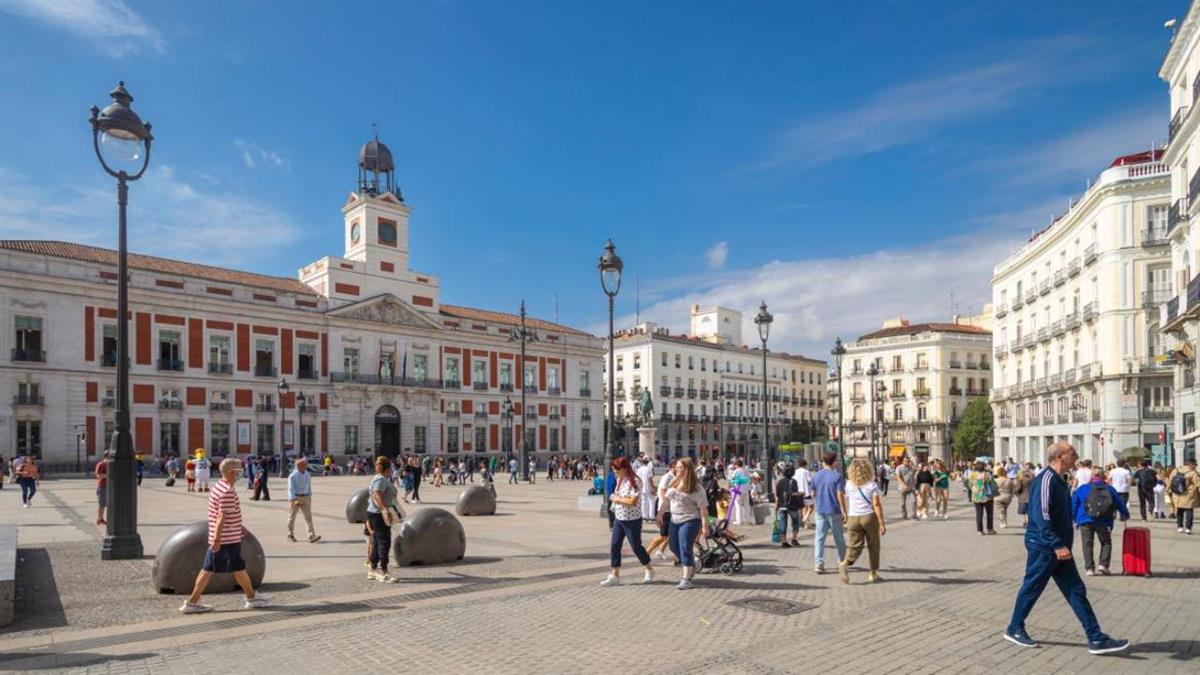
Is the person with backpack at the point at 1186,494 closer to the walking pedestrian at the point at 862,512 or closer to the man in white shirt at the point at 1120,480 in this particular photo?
the man in white shirt at the point at 1120,480

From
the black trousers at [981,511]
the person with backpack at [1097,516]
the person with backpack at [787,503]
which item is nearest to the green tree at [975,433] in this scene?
the black trousers at [981,511]

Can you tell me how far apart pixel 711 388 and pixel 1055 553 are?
265 feet

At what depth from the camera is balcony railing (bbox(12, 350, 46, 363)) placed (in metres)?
43.2

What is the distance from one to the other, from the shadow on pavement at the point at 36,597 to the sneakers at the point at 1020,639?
8.90 metres

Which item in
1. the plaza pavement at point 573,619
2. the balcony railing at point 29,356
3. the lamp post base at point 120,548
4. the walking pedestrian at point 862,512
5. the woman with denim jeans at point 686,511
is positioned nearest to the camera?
the plaza pavement at point 573,619

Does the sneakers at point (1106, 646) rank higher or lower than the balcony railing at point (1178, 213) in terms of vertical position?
lower

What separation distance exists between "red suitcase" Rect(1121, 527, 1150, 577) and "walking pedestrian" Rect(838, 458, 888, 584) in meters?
3.70

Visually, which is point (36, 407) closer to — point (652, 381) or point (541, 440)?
point (541, 440)

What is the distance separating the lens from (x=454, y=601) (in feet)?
30.2

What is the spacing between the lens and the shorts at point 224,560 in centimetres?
841

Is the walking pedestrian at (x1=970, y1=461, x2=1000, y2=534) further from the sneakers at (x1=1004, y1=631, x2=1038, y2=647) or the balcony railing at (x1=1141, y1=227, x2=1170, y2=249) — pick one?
the balcony railing at (x1=1141, y1=227, x2=1170, y2=249)

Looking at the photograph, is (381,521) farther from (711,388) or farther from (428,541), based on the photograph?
(711,388)

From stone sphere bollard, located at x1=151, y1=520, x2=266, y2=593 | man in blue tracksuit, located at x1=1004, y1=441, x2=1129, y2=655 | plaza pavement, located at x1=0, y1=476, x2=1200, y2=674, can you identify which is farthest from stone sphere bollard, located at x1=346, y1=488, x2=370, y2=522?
man in blue tracksuit, located at x1=1004, y1=441, x2=1129, y2=655

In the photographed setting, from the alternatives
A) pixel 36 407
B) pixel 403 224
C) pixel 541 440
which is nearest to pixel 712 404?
pixel 541 440
